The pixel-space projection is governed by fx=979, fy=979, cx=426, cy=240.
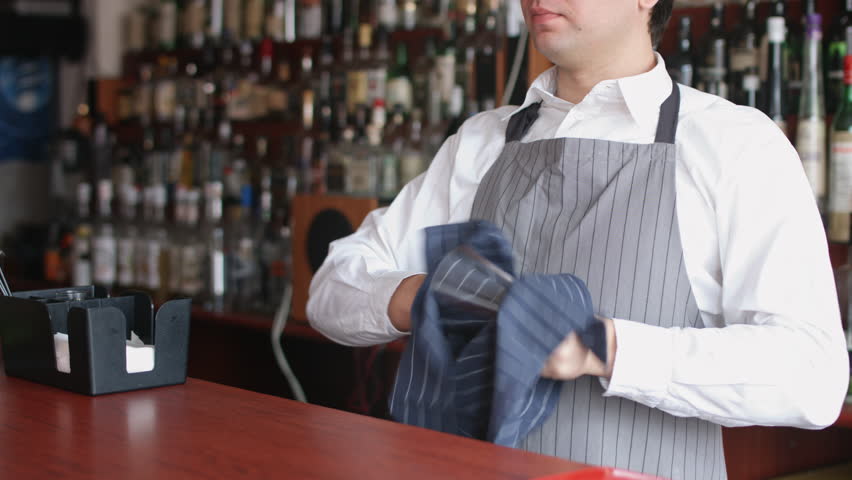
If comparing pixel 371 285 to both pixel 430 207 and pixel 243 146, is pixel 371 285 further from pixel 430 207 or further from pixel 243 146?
pixel 243 146

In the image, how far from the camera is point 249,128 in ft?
11.5

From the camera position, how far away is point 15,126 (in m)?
4.19

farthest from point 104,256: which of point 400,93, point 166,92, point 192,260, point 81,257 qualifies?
point 400,93

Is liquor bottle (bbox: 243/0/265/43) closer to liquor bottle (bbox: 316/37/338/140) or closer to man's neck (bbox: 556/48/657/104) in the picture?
liquor bottle (bbox: 316/37/338/140)

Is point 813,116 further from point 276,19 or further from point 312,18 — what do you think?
point 276,19

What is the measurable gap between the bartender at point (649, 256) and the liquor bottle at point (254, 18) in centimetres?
224

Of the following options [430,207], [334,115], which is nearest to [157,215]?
[334,115]

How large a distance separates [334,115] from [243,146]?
520 millimetres

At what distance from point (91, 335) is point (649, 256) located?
655 millimetres

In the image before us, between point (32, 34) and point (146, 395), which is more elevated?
point (32, 34)

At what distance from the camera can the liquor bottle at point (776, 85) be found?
1.98 metres

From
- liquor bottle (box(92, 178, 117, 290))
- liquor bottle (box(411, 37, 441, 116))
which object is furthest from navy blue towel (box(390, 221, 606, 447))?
liquor bottle (box(92, 178, 117, 290))

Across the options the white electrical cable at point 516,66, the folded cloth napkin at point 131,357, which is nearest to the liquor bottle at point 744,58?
the white electrical cable at point 516,66

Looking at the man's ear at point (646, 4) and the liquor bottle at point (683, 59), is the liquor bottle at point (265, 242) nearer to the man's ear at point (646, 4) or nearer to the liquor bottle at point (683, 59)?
the liquor bottle at point (683, 59)
